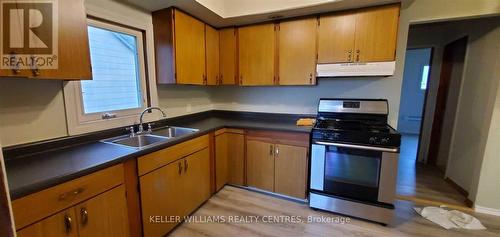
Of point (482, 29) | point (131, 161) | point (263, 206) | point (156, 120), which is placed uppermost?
point (482, 29)

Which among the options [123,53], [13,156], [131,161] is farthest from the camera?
[123,53]

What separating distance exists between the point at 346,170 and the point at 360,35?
1.40m

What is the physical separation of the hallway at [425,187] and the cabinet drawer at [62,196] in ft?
9.85

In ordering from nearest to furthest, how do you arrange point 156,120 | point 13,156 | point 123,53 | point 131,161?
point 13,156 < point 131,161 < point 123,53 < point 156,120

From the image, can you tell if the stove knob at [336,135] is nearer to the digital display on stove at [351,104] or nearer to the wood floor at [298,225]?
the digital display on stove at [351,104]

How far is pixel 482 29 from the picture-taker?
2430 millimetres

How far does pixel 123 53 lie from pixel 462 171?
4100 millimetres

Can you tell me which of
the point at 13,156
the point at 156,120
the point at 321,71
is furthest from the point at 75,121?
the point at 321,71

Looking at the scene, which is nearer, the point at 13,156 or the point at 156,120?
the point at 13,156

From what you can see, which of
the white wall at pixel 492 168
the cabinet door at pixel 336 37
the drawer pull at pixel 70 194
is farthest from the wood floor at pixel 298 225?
the cabinet door at pixel 336 37

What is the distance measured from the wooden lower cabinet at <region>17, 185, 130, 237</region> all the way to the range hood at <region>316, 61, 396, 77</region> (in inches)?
85.9

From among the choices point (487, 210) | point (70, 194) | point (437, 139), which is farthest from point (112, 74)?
point (437, 139)

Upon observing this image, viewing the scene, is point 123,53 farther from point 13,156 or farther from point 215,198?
point 215,198

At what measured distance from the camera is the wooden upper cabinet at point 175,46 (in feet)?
7.10
